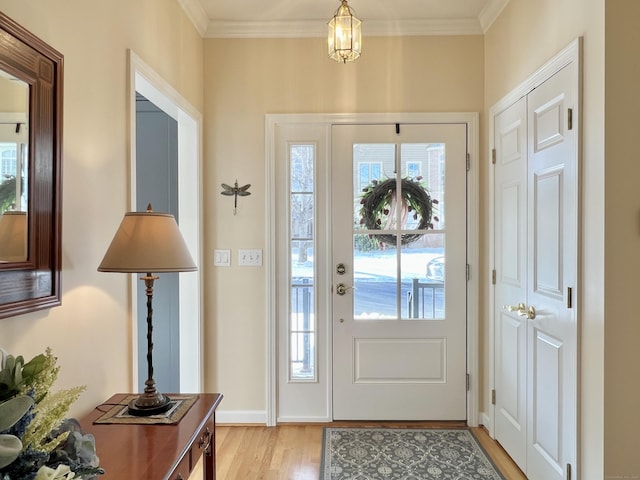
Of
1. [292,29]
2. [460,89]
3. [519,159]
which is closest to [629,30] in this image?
[519,159]

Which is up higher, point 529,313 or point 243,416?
point 529,313

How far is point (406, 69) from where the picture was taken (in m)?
2.93

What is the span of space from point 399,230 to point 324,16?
1.49 m

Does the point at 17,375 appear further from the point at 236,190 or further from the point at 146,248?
the point at 236,190

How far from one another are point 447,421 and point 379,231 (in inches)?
54.2

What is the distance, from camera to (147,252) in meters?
1.44

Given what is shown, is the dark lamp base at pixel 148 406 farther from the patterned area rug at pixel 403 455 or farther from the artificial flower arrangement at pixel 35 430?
the patterned area rug at pixel 403 455

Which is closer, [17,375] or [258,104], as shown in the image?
[17,375]

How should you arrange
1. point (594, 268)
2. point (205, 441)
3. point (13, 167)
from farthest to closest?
1. point (594, 268)
2. point (205, 441)
3. point (13, 167)

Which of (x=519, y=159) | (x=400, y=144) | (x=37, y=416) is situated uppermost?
(x=400, y=144)

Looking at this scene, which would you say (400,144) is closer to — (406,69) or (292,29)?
(406,69)

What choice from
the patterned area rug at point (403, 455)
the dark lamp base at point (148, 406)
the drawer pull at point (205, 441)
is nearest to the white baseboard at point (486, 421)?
the patterned area rug at point (403, 455)

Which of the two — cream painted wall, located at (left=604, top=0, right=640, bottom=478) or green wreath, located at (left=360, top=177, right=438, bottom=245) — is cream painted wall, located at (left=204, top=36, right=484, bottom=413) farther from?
cream painted wall, located at (left=604, top=0, right=640, bottom=478)

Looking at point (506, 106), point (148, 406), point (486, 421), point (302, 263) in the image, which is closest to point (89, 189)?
point (148, 406)
